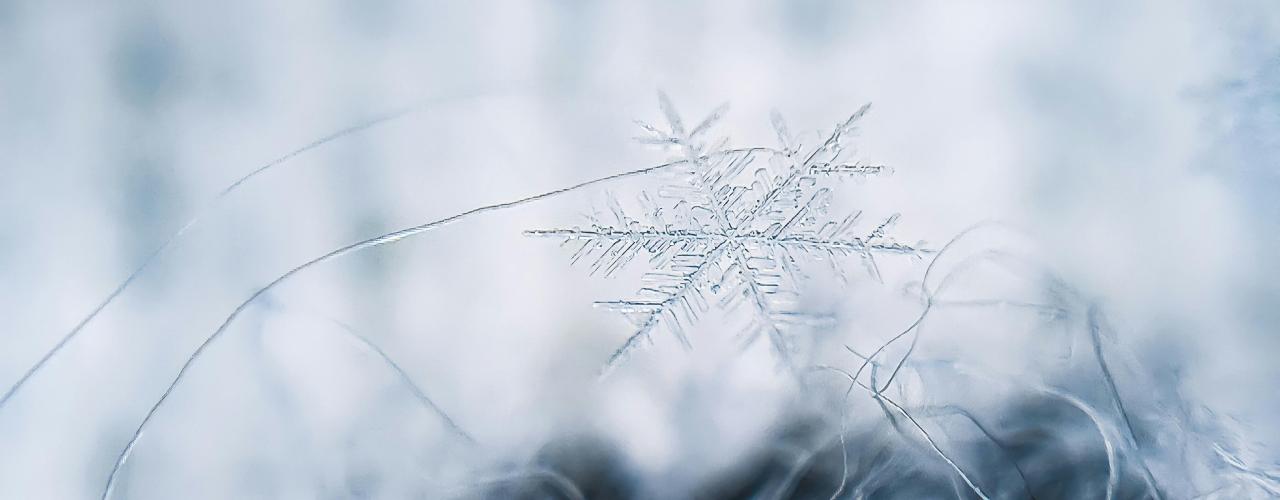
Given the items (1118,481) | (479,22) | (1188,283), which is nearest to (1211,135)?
(1188,283)

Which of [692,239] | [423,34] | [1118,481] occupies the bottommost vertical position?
[1118,481]

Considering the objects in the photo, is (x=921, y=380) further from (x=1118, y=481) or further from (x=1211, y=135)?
(x=1211, y=135)

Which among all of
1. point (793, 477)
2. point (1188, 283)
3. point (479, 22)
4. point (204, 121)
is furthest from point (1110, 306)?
point (204, 121)

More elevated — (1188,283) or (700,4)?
(700,4)
